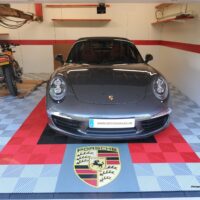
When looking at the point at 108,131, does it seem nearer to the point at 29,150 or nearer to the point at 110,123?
the point at 110,123

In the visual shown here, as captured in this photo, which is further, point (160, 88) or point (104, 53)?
point (104, 53)

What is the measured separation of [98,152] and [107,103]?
1.54 feet

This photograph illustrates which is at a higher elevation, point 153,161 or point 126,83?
point 126,83

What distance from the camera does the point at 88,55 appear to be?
9.77 ft

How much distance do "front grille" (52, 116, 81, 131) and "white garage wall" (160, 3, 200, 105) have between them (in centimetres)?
233

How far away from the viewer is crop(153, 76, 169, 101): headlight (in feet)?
7.13

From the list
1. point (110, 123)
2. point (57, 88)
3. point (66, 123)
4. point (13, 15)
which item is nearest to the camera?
point (110, 123)

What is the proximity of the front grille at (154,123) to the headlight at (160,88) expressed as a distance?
0.20m

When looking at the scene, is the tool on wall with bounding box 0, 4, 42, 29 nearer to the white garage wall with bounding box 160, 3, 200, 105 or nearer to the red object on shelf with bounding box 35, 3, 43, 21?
the red object on shelf with bounding box 35, 3, 43, 21

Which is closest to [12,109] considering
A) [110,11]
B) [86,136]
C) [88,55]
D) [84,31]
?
[88,55]

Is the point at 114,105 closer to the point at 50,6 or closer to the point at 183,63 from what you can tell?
the point at 183,63

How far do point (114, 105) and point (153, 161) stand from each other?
1.95 ft

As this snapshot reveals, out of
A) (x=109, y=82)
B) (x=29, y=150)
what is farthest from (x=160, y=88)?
(x=29, y=150)

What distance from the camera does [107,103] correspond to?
79.4 inches
